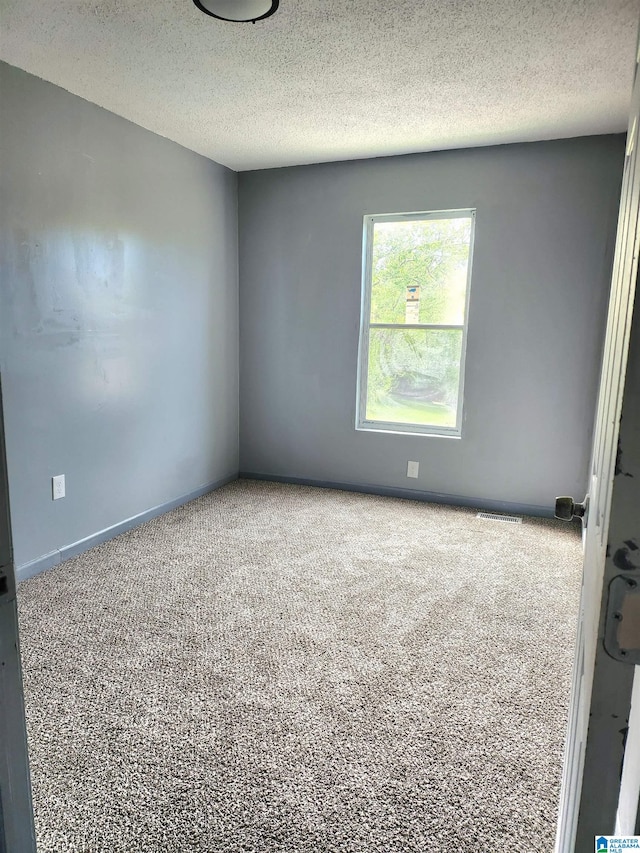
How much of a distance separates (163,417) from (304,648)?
2.02 metres

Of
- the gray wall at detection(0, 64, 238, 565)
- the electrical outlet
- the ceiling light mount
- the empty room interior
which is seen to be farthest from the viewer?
the electrical outlet

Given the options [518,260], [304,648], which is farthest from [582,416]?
[304,648]

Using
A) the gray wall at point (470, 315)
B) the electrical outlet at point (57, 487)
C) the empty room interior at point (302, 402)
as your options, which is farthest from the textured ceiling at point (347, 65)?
the electrical outlet at point (57, 487)

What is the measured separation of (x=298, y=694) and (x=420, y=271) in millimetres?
2989

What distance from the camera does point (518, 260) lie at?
3.56 meters

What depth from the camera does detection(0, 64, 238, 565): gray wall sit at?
8.39 ft

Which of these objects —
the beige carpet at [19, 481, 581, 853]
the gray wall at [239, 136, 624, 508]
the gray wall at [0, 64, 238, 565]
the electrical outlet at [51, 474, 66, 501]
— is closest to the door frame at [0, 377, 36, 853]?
the beige carpet at [19, 481, 581, 853]

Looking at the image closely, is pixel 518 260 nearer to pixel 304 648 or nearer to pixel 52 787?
pixel 304 648

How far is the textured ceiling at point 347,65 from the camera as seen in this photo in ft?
6.54

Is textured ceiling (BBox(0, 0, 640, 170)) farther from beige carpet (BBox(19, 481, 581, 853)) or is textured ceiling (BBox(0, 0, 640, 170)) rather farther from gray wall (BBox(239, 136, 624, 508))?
beige carpet (BBox(19, 481, 581, 853))

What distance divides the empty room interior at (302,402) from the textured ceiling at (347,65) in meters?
0.02

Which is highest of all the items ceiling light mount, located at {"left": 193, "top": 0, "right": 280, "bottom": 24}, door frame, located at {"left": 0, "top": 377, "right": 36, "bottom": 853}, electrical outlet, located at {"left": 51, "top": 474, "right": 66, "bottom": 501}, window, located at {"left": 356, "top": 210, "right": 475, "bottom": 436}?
ceiling light mount, located at {"left": 193, "top": 0, "right": 280, "bottom": 24}

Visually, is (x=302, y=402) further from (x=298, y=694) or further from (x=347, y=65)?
(x=298, y=694)

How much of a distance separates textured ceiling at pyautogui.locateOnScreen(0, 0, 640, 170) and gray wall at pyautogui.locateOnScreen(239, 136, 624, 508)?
379mm
